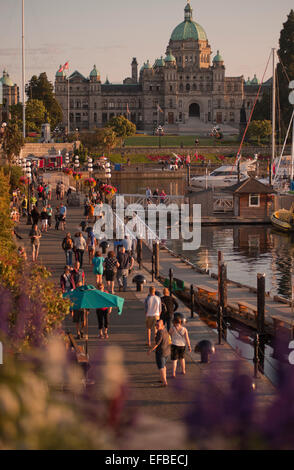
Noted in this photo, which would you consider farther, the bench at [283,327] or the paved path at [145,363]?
the bench at [283,327]

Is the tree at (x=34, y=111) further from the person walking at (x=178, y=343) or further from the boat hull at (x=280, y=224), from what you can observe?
the person walking at (x=178, y=343)

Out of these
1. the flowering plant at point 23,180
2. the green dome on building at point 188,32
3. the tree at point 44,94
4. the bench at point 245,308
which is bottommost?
the bench at point 245,308

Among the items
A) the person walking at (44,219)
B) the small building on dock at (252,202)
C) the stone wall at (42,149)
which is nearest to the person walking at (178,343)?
the person walking at (44,219)

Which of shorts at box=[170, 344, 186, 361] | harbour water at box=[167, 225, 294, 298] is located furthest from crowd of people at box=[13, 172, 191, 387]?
harbour water at box=[167, 225, 294, 298]

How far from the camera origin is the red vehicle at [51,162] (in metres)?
81.7

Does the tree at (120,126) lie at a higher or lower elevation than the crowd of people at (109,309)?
higher

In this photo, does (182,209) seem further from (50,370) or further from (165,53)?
(165,53)

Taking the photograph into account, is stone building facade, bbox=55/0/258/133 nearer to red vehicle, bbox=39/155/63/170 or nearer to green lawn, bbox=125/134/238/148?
green lawn, bbox=125/134/238/148

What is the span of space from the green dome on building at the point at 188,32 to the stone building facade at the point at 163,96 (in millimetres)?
7682

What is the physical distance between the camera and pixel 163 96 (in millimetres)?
183000

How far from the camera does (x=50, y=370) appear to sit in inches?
122

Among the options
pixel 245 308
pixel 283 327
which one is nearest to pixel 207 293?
pixel 245 308

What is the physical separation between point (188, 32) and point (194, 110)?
22.5 metres
